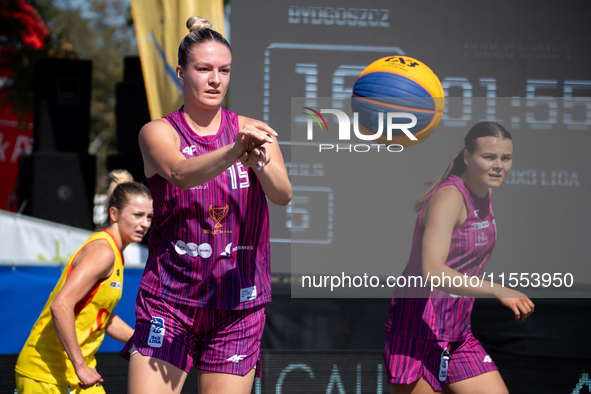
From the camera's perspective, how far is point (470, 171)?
3.31 metres

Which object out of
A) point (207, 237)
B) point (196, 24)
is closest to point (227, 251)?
point (207, 237)

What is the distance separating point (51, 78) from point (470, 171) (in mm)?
6780

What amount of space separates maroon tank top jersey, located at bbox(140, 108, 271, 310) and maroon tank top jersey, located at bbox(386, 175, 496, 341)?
1.06m

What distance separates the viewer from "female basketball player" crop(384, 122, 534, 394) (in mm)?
3031

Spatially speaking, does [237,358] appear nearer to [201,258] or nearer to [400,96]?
[201,258]

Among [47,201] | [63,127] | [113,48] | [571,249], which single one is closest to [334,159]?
[571,249]

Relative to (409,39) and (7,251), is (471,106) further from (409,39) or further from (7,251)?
(7,251)

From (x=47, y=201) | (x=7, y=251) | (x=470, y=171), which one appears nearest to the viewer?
(x=470, y=171)

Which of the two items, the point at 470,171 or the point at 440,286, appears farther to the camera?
the point at 470,171

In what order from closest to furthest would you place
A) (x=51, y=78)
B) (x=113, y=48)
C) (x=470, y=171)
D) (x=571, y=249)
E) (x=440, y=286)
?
(x=440, y=286)
(x=470, y=171)
(x=571, y=249)
(x=51, y=78)
(x=113, y=48)

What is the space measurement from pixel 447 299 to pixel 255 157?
64.5 inches

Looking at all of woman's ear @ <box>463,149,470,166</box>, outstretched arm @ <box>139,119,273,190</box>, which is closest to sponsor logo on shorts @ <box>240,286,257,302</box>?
outstretched arm @ <box>139,119,273,190</box>

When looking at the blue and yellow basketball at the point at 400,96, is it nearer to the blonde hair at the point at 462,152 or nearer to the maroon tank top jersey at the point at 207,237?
the blonde hair at the point at 462,152

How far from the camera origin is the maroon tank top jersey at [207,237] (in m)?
2.27
